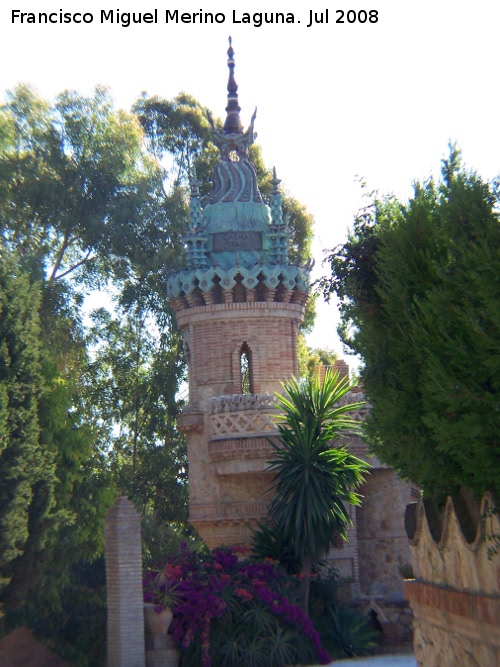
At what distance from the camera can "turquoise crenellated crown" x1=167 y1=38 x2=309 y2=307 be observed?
84.2 ft

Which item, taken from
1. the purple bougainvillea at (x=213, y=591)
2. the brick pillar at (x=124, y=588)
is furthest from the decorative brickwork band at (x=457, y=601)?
the purple bougainvillea at (x=213, y=591)

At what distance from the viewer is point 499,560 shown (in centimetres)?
843

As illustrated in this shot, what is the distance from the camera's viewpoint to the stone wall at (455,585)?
862 cm

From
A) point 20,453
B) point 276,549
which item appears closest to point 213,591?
point 276,549

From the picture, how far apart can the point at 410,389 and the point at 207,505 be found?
15624 mm

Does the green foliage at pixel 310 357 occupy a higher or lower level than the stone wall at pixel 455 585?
higher

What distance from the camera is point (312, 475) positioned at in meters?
22.2

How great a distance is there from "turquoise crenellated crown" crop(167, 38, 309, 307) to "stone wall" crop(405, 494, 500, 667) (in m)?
14.7

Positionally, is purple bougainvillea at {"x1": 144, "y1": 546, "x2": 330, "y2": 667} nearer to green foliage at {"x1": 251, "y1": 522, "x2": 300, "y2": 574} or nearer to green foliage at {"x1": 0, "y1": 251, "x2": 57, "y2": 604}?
green foliage at {"x1": 251, "y1": 522, "x2": 300, "y2": 574}

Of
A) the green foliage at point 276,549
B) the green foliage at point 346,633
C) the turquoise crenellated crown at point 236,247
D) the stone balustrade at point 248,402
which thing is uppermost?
the turquoise crenellated crown at point 236,247

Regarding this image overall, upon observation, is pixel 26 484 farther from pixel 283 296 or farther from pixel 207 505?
pixel 283 296

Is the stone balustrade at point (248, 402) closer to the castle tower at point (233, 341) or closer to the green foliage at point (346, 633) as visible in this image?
the castle tower at point (233, 341)

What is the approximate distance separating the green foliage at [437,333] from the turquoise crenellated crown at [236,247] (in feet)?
45.3

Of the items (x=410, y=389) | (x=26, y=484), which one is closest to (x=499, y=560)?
(x=410, y=389)
